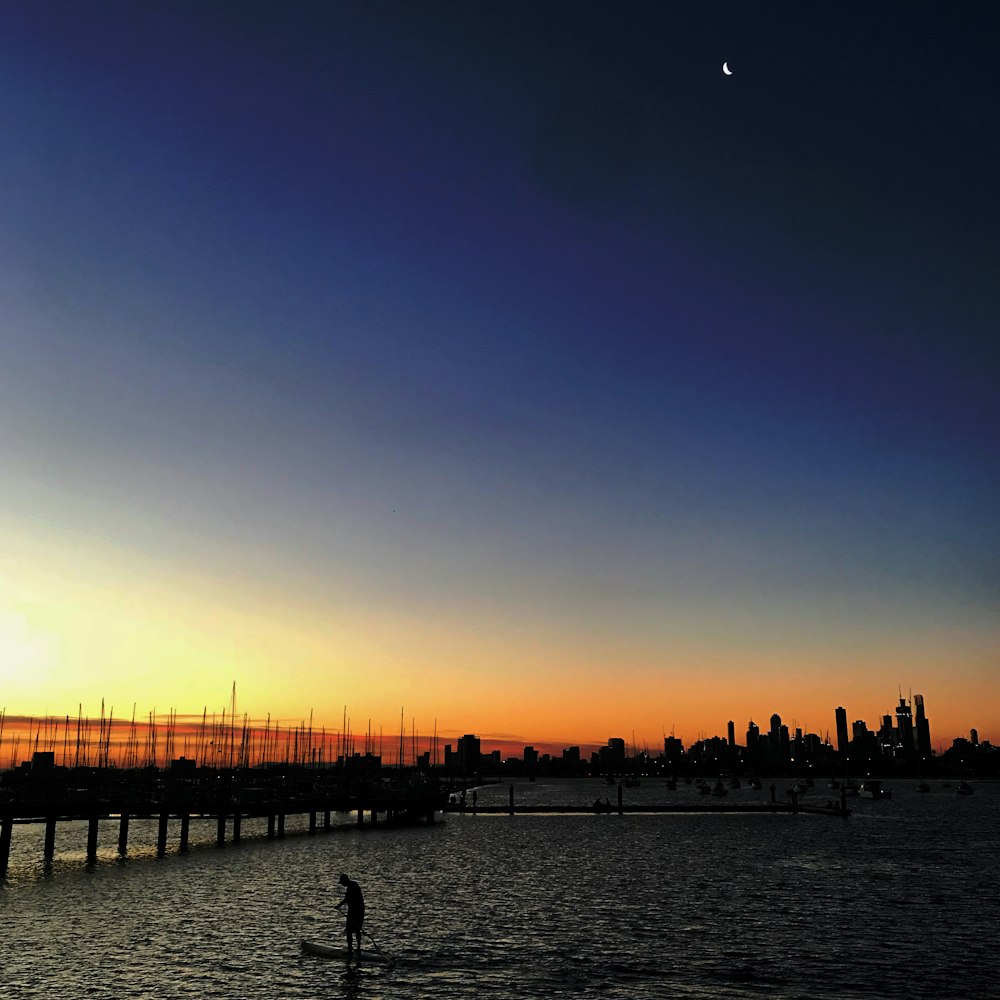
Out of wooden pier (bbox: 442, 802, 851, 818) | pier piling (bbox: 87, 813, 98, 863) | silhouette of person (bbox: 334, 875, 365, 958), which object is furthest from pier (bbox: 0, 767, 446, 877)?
silhouette of person (bbox: 334, 875, 365, 958)

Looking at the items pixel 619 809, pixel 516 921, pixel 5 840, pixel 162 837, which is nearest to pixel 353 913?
pixel 516 921

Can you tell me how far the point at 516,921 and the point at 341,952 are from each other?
1366cm

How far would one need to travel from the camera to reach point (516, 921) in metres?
49.0

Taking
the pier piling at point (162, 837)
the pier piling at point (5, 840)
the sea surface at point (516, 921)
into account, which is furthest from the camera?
the pier piling at point (162, 837)

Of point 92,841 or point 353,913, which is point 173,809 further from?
point 353,913

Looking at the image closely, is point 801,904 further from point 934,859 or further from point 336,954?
point 934,859

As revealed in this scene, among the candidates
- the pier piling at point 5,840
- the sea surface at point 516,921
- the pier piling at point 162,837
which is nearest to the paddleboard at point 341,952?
the sea surface at point 516,921

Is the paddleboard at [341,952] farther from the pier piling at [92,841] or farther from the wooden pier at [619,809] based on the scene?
the wooden pier at [619,809]

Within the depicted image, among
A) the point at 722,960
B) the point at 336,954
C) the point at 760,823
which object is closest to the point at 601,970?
the point at 722,960

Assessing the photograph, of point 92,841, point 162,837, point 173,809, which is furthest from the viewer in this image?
point 173,809

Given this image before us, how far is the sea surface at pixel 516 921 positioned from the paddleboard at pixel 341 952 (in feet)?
1.39

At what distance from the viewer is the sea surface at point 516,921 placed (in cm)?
3506

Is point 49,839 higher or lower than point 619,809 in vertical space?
higher

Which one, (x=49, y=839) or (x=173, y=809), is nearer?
(x=49, y=839)
